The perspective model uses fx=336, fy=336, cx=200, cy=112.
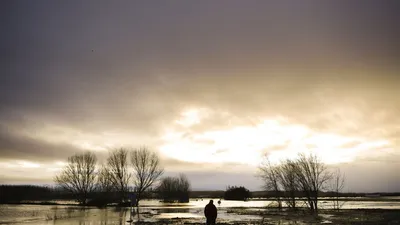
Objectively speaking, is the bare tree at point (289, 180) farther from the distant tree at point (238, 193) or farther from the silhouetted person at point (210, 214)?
the distant tree at point (238, 193)

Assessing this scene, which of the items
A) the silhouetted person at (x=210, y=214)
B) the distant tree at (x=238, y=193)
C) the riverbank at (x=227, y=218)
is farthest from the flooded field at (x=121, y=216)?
the distant tree at (x=238, y=193)

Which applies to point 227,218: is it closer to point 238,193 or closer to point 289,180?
point 289,180

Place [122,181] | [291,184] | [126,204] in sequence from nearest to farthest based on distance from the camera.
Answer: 1. [291,184]
2. [126,204]
3. [122,181]

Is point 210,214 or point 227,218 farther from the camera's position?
point 227,218

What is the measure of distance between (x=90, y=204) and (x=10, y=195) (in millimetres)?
56696

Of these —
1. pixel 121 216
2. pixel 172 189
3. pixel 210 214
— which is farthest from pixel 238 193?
pixel 210 214

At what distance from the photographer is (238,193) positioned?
107125 millimetres

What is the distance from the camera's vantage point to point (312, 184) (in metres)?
44.8

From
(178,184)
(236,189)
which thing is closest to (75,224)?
(236,189)

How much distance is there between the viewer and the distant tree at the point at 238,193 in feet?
342

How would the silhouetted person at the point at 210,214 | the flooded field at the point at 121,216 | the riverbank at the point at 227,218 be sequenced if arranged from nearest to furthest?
the silhouetted person at the point at 210,214
the riverbank at the point at 227,218
the flooded field at the point at 121,216

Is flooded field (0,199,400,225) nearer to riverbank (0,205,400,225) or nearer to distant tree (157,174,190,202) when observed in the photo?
riverbank (0,205,400,225)

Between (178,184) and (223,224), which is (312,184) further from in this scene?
(178,184)

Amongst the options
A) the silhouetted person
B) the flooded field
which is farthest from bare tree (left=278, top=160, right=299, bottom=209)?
the silhouetted person
